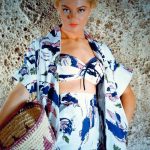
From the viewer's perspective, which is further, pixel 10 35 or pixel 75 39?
pixel 10 35

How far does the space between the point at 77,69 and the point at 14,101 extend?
0.86 ft

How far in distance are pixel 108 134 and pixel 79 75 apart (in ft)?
0.83

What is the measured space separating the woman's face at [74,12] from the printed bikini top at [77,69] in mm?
114

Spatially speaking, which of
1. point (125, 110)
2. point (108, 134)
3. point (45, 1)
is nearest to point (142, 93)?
point (125, 110)

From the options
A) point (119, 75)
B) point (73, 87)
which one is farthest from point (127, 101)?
point (73, 87)

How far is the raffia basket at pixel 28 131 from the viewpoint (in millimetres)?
1286

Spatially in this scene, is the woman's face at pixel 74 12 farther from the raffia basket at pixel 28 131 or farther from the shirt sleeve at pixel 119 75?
the raffia basket at pixel 28 131

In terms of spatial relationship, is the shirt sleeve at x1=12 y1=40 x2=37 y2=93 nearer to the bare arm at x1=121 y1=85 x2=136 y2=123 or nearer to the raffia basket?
the raffia basket

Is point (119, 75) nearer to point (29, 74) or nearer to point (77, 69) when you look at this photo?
point (77, 69)

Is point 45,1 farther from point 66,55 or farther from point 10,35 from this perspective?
point 66,55

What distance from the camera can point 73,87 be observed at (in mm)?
1516

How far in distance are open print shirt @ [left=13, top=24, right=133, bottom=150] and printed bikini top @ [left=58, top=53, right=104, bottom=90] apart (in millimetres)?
24

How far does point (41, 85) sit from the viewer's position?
4.96 feet

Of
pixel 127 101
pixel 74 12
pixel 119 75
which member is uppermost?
pixel 74 12
